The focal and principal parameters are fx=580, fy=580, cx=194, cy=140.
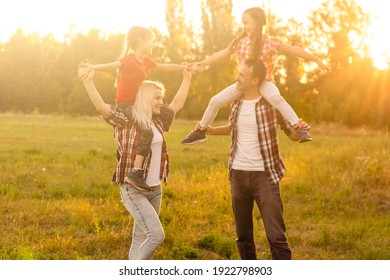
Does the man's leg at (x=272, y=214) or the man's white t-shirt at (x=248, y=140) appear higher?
the man's white t-shirt at (x=248, y=140)

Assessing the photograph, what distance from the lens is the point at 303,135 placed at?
4641 millimetres

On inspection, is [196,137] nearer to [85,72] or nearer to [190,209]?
[85,72]

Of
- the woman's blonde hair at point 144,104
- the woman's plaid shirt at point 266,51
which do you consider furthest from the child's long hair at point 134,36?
the woman's plaid shirt at point 266,51

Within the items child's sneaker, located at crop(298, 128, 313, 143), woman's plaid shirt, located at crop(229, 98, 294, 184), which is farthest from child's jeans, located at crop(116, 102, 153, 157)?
child's sneaker, located at crop(298, 128, 313, 143)

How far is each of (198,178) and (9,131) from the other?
14568mm

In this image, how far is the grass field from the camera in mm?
7172

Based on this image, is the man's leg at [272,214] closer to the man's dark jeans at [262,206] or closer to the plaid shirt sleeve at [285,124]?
the man's dark jeans at [262,206]

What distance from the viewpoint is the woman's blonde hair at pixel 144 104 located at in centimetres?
471

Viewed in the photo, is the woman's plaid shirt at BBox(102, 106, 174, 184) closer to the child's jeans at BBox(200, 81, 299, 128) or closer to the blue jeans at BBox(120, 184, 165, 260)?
the blue jeans at BBox(120, 184, 165, 260)

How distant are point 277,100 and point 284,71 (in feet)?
89.1

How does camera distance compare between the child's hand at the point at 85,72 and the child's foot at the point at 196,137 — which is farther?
the child's foot at the point at 196,137

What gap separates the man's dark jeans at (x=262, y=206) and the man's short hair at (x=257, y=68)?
785 mm

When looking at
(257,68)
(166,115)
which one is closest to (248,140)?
(257,68)
